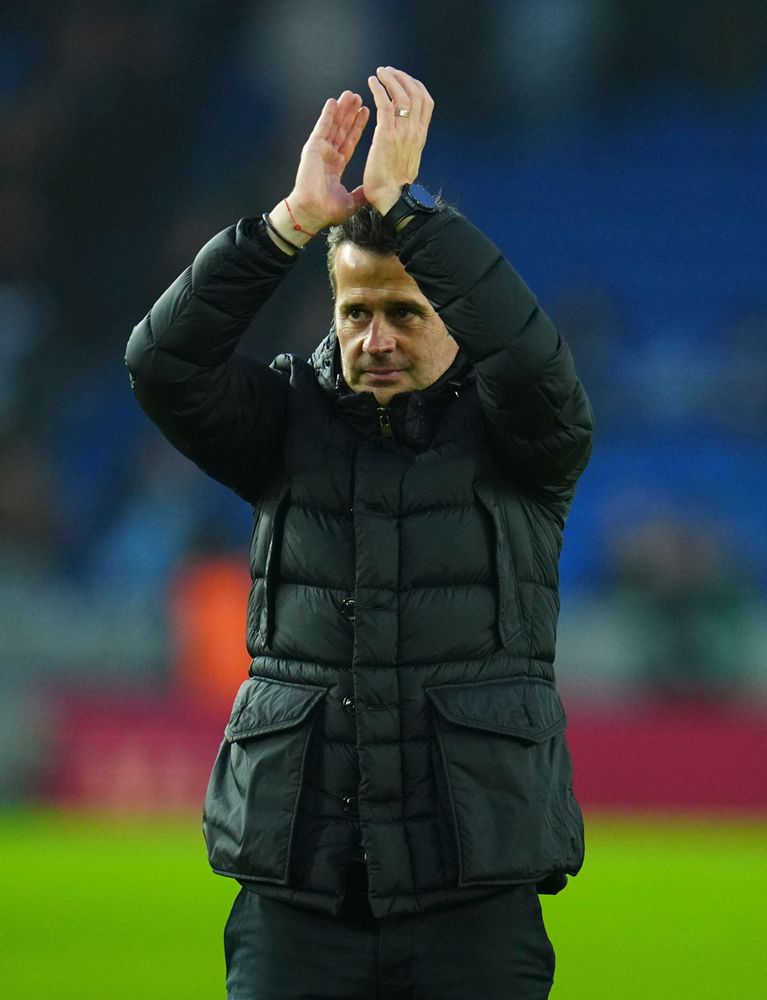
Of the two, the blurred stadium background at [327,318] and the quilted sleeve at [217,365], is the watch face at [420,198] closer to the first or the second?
the quilted sleeve at [217,365]

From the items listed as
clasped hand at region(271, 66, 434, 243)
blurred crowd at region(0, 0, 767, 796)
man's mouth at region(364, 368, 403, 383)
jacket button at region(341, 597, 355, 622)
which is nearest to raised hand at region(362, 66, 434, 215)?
clasped hand at region(271, 66, 434, 243)

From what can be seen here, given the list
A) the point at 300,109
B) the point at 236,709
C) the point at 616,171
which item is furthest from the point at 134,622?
the point at 236,709

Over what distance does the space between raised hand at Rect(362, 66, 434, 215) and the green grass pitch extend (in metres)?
2.45

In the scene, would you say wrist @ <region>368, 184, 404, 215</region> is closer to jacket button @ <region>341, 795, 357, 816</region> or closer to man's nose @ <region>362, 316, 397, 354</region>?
man's nose @ <region>362, 316, 397, 354</region>

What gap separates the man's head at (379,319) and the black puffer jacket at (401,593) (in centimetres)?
4

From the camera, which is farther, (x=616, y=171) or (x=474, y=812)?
(x=616, y=171)

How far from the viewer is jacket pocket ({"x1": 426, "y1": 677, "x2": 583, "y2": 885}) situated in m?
2.23

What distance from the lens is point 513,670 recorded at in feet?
7.68

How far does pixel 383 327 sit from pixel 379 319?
0.01 meters

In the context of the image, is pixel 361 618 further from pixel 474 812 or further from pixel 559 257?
pixel 559 257

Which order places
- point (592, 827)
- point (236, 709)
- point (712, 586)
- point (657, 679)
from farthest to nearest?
1. point (712, 586)
2. point (657, 679)
3. point (592, 827)
4. point (236, 709)

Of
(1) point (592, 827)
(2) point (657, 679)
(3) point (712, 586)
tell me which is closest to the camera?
(1) point (592, 827)

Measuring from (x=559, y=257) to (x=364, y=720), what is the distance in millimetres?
10117

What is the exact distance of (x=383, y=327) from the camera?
2432 millimetres
